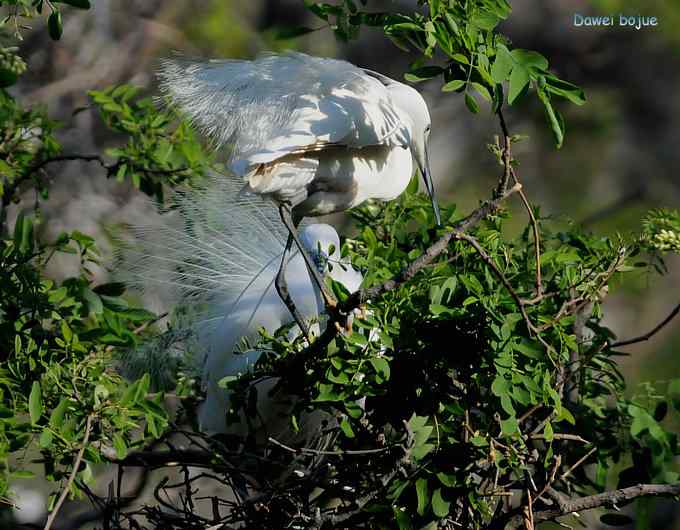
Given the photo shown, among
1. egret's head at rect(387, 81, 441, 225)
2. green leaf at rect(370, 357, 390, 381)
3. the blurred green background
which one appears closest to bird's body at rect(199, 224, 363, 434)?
egret's head at rect(387, 81, 441, 225)

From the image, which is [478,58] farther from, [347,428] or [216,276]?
[216,276]

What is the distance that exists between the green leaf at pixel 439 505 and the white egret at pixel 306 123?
362mm

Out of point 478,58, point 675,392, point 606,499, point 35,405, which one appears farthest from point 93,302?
point 675,392

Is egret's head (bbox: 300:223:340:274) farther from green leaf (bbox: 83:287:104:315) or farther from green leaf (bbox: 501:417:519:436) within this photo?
green leaf (bbox: 501:417:519:436)

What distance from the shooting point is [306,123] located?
5.28ft

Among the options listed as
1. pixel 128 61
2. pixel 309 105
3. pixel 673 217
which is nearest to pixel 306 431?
pixel 309 105

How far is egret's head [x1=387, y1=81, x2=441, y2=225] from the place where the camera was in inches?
71.0

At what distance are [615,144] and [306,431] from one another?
344 cm

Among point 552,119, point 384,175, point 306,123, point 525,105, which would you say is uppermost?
point 552,119

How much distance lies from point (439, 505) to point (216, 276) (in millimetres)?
929

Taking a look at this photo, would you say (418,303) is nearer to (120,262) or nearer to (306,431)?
(306,431)

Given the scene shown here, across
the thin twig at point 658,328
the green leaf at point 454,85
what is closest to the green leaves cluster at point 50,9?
the green leaf at point 454,85

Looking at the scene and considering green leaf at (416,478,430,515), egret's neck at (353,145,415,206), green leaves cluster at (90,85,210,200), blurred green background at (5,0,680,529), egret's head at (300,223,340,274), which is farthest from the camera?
blurred green background at (5,0,680,529)

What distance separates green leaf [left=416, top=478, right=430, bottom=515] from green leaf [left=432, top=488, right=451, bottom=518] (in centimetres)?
1
